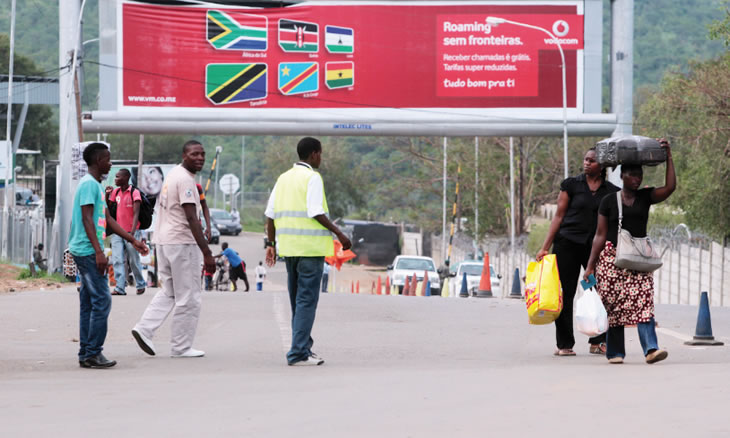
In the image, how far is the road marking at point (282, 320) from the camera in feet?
36.9

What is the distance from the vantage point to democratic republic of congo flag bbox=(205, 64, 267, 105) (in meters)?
29.2

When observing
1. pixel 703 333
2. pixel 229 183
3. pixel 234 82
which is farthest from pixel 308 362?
pixel 229 183

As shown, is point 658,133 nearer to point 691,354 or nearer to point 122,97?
point 122,97

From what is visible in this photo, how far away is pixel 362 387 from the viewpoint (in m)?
7.78

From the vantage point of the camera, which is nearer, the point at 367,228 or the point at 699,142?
the point at 699,142

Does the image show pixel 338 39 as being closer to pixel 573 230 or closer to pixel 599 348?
pixel 573 230

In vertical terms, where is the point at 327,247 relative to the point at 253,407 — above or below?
above

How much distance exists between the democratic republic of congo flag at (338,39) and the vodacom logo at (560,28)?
4999 mm

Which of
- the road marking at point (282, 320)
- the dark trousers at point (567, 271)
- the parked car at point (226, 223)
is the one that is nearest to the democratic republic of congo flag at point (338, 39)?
the road marking at point (282, 320)

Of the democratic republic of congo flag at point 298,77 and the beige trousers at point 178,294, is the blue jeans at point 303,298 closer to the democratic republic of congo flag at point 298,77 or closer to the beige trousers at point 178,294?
the beige trousers at point 178,294

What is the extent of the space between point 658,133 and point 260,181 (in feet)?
297

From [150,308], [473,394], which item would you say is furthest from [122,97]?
[473,394]

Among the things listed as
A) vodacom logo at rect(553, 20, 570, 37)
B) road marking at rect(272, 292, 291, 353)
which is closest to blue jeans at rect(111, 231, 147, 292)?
road marking at rect(272, 292, 291, 353)

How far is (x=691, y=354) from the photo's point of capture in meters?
10.3
